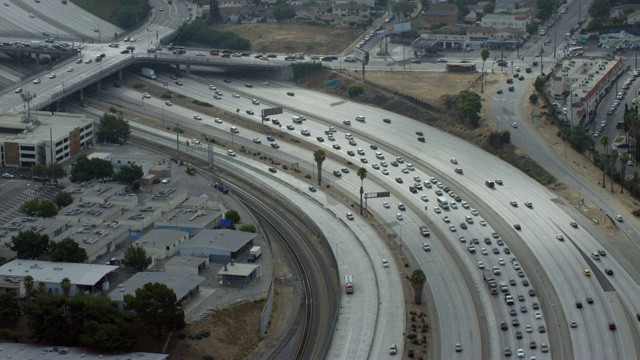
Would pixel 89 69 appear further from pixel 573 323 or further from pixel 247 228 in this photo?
pixel 573 323

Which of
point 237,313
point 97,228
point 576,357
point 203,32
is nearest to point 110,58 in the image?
point 203,32

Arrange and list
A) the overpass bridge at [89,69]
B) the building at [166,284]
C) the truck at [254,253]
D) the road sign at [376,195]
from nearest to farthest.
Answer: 1. the building at [166,284]
2. the truck at [254,253]
3. the road sign at [376,195]
4. the overpass bridge at [89,69]

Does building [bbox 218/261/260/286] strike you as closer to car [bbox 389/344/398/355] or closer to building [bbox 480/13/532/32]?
car [bbox 389/344/398/355]

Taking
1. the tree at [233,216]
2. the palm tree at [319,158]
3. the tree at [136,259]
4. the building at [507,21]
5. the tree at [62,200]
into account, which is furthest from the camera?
the building at [507,21]

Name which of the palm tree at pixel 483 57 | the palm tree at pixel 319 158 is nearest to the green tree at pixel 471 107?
the palm tree at pixel 483 57

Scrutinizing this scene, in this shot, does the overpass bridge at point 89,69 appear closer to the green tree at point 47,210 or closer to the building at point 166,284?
the green tree at point 47,210

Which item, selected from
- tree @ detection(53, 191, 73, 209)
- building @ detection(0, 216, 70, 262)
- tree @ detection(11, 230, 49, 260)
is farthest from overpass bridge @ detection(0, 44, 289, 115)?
tree @ detection(11, 230, 49, 260)

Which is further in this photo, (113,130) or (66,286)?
(113,130)

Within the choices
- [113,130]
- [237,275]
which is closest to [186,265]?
[237,275]
